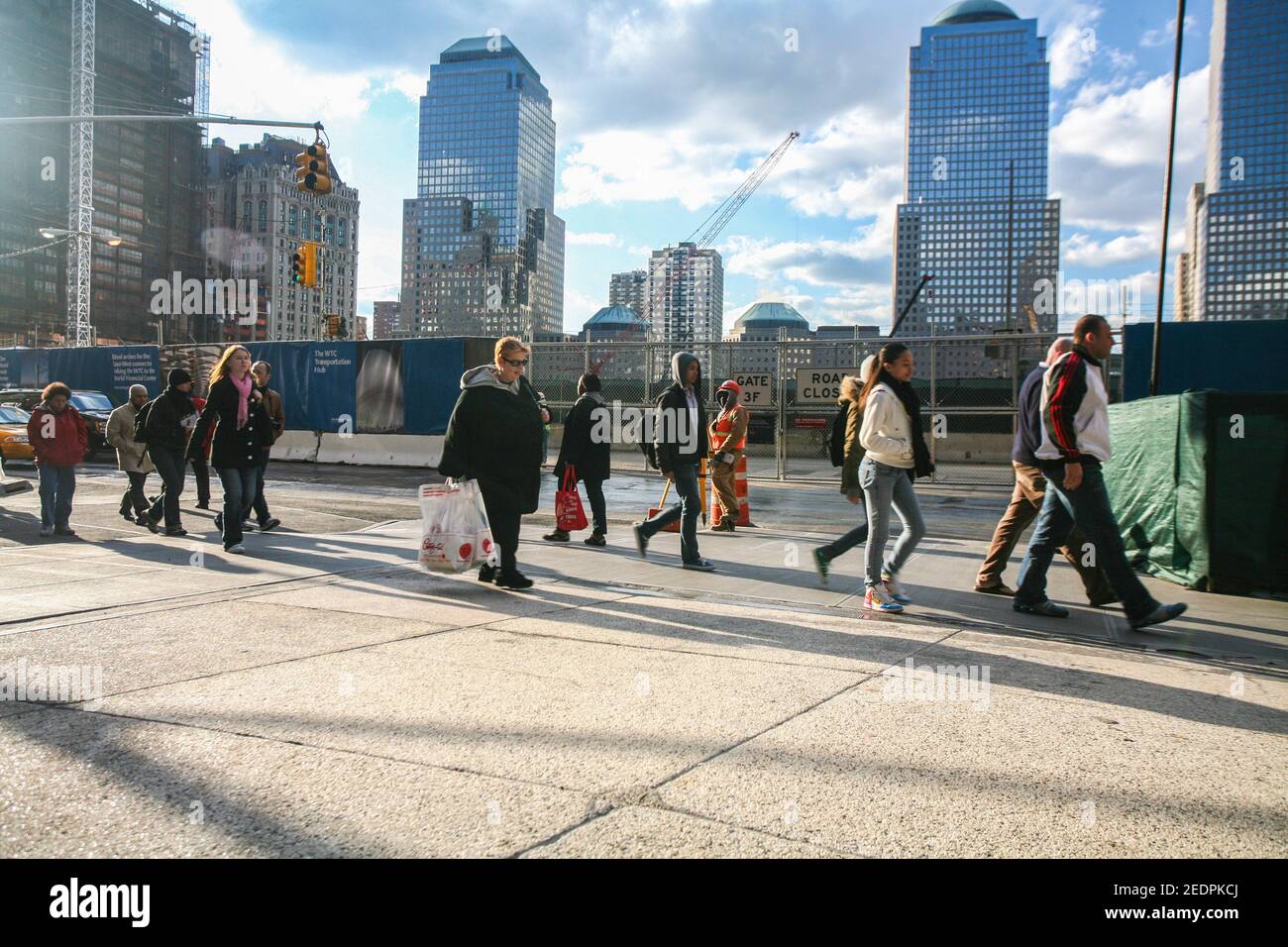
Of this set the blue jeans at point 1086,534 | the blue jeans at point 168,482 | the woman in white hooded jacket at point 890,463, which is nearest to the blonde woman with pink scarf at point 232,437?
the blue jeans at point 168,482

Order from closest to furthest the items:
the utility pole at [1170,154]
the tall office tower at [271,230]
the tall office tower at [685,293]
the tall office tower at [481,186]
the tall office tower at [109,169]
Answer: the utility pole at [1170,154], the tall office tower at [109,169], the tall office tower at [685,293], the tall office tower at [481,186], the tall office tower at [271,230]

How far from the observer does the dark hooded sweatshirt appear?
8.20m

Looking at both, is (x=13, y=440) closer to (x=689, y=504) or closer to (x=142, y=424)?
(x=142, y=424)

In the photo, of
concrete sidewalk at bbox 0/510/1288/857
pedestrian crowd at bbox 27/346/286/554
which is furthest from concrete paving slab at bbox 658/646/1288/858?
pedestrian crowd at bbox 27/346/286/554

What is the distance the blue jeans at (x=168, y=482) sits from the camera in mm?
10047

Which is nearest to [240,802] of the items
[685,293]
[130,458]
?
[130,458]

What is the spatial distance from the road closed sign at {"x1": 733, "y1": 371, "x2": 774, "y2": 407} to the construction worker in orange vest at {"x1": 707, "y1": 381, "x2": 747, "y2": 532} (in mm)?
7574

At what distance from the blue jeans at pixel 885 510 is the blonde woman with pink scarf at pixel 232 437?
5.89 m

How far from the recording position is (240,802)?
9.27ft

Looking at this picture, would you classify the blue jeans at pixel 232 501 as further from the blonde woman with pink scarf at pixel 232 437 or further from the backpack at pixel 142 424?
the backpack at pixel 142 424

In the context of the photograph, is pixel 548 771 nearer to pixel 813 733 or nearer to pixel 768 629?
pixel 813 733

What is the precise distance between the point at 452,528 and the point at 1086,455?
4.59m

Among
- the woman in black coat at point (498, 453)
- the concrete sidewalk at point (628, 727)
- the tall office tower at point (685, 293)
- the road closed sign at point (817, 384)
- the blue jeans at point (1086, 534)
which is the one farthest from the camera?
the tall office tower at point (685, 293)
